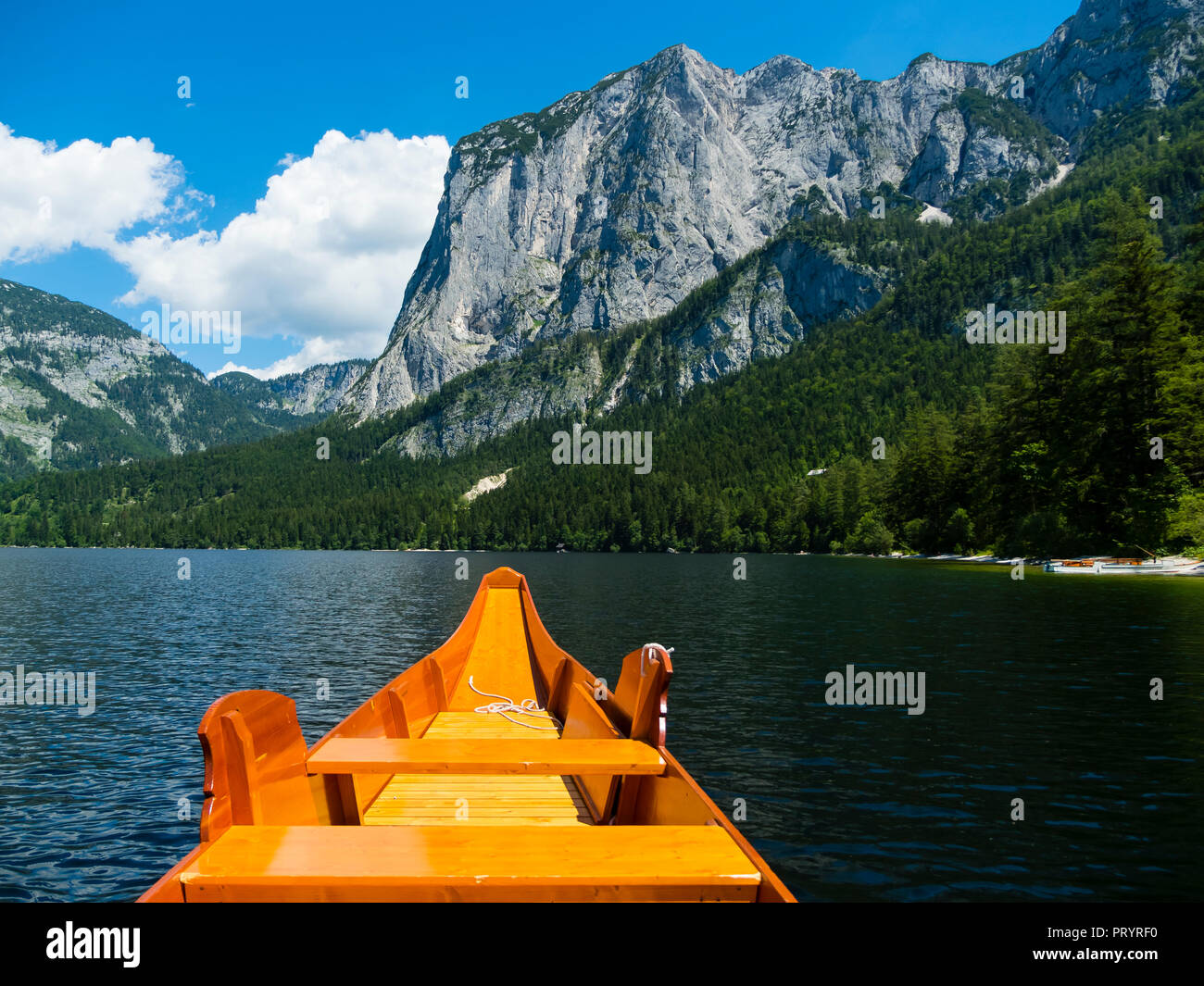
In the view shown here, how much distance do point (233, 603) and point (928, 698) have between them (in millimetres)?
47792

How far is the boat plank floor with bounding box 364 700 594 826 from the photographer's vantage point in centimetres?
824

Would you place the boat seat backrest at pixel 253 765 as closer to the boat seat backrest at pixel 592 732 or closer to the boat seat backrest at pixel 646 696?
the boat seat backrest at pixel 592 732

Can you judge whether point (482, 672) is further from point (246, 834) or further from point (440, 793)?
point (246, 834)

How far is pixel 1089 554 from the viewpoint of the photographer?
63375mm

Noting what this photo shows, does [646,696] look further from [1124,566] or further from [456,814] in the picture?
[1124,566]

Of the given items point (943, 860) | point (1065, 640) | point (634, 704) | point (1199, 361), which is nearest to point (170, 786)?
point (634, 704)

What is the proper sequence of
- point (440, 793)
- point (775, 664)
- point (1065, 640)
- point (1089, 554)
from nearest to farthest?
point (440, 793) < point (775, 664) < point (1065, 640) < point (1089, 554)

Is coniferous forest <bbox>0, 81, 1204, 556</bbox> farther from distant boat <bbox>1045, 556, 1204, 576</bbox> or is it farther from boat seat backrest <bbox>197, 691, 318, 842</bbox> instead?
boat seat backrest <bbox>197, 691, 318, 842</bbox>

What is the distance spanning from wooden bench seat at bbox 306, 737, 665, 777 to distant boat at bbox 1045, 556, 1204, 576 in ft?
200

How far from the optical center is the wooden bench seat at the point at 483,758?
653 cm

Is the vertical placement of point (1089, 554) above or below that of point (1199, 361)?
below

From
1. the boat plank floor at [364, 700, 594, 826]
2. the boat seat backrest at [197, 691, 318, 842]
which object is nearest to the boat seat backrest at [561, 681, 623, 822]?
the boat plank floor at [364, 700, 594, 826]

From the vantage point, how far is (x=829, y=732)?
16.2m

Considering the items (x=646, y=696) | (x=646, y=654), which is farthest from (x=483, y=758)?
(x=646, y=654)
